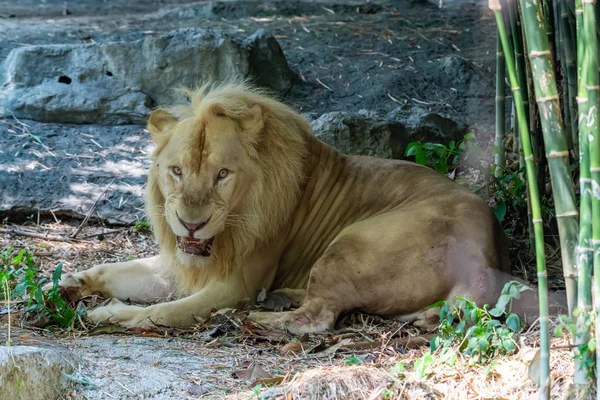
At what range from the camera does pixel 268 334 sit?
4711mm

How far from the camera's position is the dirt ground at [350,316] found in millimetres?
3580

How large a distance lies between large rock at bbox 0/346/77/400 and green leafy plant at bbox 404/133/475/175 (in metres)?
3.47

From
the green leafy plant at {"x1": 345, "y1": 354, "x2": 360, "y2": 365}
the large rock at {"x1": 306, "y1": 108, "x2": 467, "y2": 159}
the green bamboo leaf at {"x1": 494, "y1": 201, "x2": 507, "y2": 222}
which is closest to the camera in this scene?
the green leafy plant at {"x1": 345, "y1": 354, "x2": 360, "y2": 365}

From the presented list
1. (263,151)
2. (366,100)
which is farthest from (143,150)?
(263,151)

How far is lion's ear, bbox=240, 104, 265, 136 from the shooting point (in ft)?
16.9

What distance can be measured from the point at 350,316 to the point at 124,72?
451cm

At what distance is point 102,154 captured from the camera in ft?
25.7

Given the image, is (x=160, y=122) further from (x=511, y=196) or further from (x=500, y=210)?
(x=511, y=196)

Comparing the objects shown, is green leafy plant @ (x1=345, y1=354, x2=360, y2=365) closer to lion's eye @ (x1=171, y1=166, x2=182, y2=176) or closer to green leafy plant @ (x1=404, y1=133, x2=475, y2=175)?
lion's eye @ (x1=171, y1=166, x2=182, y2=176)

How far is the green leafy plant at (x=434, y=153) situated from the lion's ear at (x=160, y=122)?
79.3 inches

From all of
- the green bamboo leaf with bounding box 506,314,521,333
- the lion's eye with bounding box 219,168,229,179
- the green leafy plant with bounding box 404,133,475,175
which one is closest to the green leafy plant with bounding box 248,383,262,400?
the green bamboo leaf with bounding box 506,314,521,333

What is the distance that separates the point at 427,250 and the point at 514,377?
1379 millimetres

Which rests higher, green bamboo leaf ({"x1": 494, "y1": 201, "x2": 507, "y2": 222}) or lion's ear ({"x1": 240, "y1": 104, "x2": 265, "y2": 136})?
lion's ear ({"x1": 240, "y1": 104, "x2": 265, "y2": 136})

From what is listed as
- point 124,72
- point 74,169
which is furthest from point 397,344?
point 124,72
